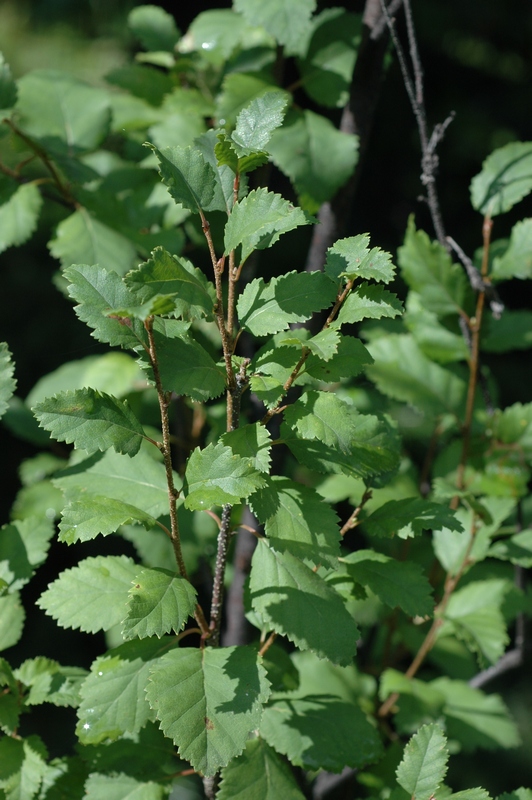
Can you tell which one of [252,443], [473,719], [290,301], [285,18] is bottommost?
[473,719]

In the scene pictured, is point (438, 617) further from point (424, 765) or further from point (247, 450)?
point (247, 450)

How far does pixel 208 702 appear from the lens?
2.29 ft

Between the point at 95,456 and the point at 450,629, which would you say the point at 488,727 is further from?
the point at 95,456

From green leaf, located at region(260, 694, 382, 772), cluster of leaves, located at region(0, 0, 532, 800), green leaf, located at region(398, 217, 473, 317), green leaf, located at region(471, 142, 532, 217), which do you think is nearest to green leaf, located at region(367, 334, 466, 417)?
cluster of leaves, located at region(0, 0, 532, 800)

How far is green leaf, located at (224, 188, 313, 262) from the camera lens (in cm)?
64

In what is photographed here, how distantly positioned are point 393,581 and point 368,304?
1.09 feet

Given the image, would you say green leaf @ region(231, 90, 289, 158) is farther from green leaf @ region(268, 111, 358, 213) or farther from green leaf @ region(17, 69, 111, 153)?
green leaf @ region(17, 69, 111, 153)

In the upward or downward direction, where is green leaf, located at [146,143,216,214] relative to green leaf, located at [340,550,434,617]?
upward

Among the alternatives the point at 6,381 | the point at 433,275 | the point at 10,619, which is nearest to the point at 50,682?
the point at 10,619

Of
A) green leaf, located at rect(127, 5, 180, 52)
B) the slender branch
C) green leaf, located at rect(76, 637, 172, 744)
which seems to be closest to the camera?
green leaf, located at rect(76, 637, 172, 744)

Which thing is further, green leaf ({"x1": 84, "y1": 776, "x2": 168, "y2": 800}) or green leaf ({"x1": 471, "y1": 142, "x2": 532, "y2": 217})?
green leaf ({"x1": 471, "y1": 142, "x2": 532, "y2": 217})

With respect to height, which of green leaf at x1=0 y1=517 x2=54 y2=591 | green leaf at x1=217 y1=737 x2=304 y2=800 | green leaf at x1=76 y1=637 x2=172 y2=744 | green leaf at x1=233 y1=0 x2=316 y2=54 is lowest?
green leaf at x1=217 y1=737 x2=304 y2=800

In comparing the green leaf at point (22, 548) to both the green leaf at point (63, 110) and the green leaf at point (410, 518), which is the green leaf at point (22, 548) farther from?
the green leaf at point (63, 110)

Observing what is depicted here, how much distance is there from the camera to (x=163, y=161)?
0.65 m
